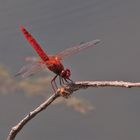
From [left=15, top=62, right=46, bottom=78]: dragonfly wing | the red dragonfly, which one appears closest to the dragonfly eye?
the red dragonfly

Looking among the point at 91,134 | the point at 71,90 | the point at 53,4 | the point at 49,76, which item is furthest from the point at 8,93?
the point at 71,90

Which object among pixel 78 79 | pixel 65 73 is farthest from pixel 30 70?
pixel 78 79

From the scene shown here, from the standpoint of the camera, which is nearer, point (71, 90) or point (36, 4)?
point (71, 90)

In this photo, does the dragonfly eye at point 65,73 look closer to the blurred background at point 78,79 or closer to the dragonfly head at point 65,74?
the dragonfly head at point 65,74

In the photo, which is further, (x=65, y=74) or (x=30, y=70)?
(x=30, y=70)

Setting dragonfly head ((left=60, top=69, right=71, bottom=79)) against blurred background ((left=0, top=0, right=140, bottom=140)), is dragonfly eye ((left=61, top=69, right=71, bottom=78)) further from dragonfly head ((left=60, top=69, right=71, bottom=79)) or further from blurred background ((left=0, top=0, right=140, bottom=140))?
blurred background ((left=0, top=0, right=140, bottom=140))

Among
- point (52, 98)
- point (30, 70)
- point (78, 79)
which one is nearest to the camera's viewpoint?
point (52, 98)

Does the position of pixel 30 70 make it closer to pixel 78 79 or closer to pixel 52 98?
pixel 52 98

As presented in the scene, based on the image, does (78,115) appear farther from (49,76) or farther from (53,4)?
(53,4)

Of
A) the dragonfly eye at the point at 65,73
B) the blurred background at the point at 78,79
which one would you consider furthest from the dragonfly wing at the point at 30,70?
the blurred background at the point at 78,79
